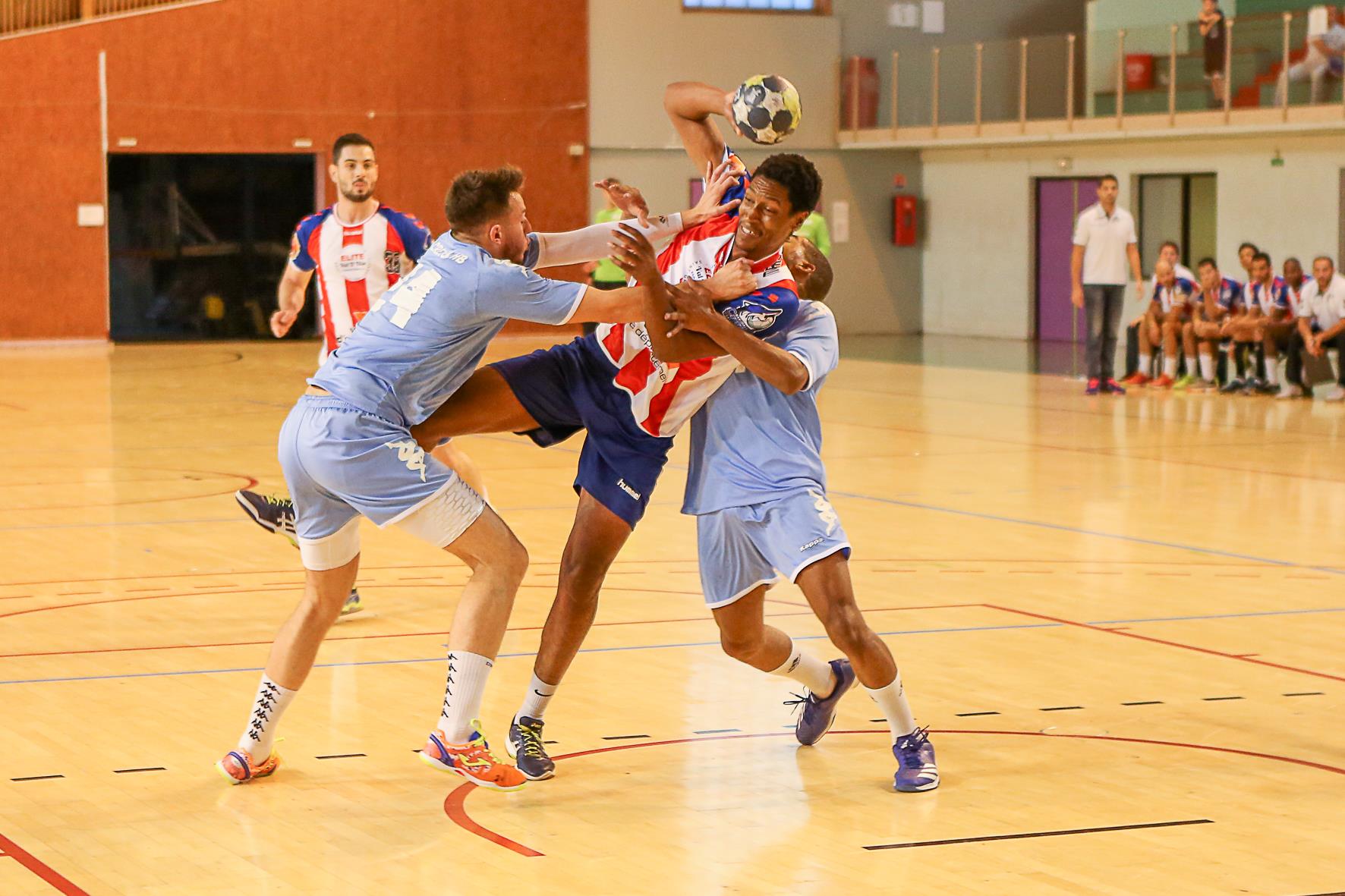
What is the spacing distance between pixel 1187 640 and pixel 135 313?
69.9 feet

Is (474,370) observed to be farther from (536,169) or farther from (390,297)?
(536,169)

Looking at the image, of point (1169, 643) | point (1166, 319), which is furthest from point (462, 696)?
point (1166, 319)

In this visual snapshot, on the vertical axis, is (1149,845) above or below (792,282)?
below

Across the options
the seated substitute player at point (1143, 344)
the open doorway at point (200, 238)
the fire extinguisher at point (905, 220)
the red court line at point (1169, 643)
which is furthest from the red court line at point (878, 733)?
the fire extinguisher at point (905, 220)

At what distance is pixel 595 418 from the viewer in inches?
217

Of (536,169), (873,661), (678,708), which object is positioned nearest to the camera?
(873,661)

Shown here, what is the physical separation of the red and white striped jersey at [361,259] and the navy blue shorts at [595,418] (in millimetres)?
3292

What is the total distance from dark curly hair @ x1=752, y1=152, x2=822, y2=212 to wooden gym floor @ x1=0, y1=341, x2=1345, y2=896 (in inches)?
65.8

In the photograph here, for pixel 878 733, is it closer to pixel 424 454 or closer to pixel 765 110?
pixel 424 454

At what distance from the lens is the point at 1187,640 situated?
7.29 m

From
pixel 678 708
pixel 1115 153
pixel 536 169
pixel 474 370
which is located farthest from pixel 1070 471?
pixel 536 169

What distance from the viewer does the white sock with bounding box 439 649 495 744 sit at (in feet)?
16.9

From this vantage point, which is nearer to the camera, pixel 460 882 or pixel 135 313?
pixel 460 882

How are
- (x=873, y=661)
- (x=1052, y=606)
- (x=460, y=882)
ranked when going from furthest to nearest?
(x=1052, y=606) < (x=873, y=661) < (x=460, y=882)
